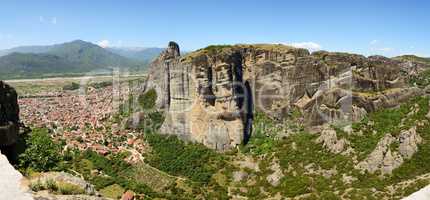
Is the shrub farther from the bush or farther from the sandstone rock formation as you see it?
the sandstone rock formation

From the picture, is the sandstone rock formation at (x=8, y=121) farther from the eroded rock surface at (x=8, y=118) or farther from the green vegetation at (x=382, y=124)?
the green vegetation at (x=382, y=124)

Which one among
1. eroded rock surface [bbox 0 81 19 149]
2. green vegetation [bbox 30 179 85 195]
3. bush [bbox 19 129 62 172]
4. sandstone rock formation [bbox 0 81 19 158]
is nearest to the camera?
green vegetation [bbox 30 179 85 195]

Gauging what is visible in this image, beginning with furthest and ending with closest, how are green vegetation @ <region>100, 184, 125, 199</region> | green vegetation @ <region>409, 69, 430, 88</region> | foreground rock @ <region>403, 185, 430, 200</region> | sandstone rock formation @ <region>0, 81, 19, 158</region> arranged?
green vegetation @ <region>409, 69, 430, 88</region> < green vegetation @ <region>100, 184, 125, 199</region> < sandstone rock formation @ <region>0, 81, 19, 158</region> < foreground rock @ <region>403, 185, 430, 200</region>

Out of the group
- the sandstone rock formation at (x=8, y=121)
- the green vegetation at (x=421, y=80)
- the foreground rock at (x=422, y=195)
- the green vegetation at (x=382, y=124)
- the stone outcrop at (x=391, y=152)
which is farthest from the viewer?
the green vegetation at (x=421, y=80)

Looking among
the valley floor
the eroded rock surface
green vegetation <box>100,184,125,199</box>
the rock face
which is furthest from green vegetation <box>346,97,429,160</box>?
the eroded rock surface

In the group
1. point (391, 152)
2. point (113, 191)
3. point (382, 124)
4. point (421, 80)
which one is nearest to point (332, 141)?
point (382, 124)

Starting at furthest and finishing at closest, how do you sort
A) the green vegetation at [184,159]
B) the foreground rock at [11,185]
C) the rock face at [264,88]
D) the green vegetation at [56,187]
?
1. the rock face at [264,88]
2. the green vegetation at [184,159]
3. the green vegetation at [56,187]
4. the foreground rock at [11,185]

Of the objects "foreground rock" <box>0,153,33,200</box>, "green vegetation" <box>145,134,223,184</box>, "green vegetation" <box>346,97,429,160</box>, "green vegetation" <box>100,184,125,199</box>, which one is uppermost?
"foreground rock" <box>0,153,33,200</box>

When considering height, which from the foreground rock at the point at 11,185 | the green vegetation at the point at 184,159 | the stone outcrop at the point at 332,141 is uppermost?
the foreground rock at the point at 11,185

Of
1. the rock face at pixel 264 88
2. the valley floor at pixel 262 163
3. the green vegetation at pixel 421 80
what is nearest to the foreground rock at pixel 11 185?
the valley floor at pixel 262 163
